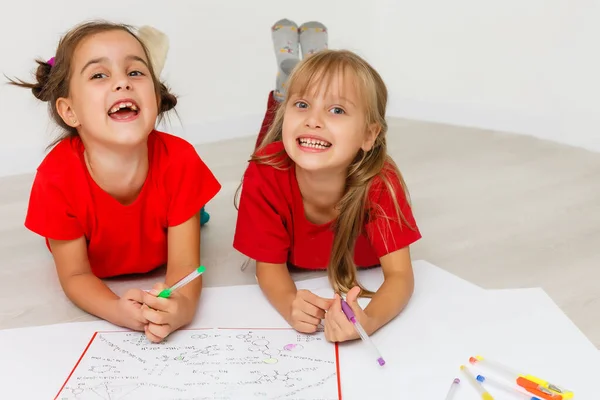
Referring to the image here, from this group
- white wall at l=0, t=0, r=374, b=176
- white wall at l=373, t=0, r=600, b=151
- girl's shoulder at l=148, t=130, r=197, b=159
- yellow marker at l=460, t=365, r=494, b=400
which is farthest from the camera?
white wall at l=373, t=0, r=600, b=151

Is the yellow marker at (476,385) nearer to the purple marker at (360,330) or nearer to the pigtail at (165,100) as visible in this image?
the purple marker at (360,330)

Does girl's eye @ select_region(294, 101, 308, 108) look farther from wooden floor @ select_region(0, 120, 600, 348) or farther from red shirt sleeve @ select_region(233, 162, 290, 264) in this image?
wooden floor @ select_region(0, 120, 600, 348)

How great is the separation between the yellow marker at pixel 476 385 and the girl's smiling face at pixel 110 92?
23.3 inches

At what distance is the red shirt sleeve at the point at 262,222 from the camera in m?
1.08

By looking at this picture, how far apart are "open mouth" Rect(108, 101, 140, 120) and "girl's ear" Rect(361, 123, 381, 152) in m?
0.37

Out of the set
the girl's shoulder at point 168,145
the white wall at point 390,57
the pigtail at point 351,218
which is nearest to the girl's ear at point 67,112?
the girl's shoulder at point 168,145

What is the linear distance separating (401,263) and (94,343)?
0.49 meters

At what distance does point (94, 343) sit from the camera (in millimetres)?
944

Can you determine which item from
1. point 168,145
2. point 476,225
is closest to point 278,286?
point 168,145

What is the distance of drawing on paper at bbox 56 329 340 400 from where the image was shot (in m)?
0.82

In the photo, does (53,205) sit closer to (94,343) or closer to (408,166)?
(94,343)

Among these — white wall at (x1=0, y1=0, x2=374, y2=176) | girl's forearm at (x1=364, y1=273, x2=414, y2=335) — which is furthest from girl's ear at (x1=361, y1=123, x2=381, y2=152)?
white wall at (x1=0, y1=0, x2=374, y2=176)

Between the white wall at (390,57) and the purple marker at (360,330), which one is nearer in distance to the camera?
the purple marker at (360,330)

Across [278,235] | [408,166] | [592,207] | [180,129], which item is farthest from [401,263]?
[180,129]
